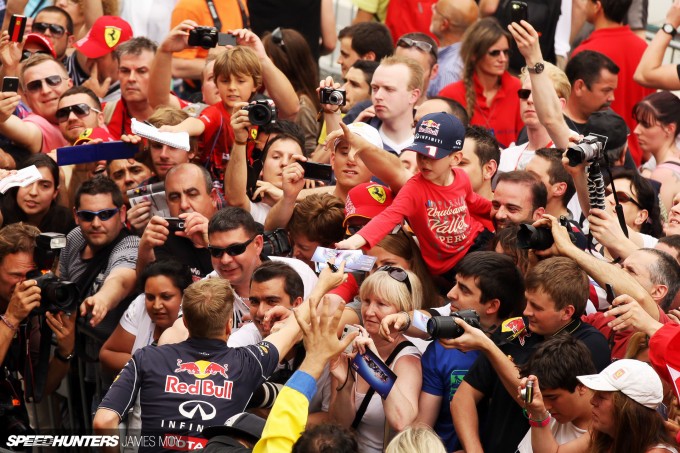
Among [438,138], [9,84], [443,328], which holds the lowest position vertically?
[9,84]

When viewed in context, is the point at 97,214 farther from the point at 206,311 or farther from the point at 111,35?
the point at 111,35

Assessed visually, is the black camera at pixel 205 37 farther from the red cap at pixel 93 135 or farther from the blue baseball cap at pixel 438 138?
the blue baseball cap at pixel 438 138

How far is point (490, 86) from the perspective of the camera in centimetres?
909

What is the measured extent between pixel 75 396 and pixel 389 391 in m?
2.96

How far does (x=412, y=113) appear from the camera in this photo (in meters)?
8.16

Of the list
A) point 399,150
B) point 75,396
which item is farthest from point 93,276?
point 399,150

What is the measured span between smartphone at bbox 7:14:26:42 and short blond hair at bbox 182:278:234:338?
399 cm

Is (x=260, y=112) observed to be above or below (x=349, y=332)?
above

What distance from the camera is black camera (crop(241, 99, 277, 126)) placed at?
290 inches

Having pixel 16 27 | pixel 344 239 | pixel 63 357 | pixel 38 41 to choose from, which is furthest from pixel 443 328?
pixel 38 41

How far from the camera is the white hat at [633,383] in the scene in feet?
16.1

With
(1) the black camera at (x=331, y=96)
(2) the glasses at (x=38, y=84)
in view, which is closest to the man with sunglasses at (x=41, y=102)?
(2) the glasses at (x=38, y=84)

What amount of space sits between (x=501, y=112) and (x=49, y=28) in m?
4.23

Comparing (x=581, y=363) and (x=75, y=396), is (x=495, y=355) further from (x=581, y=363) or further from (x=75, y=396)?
(x=75, y=396)
